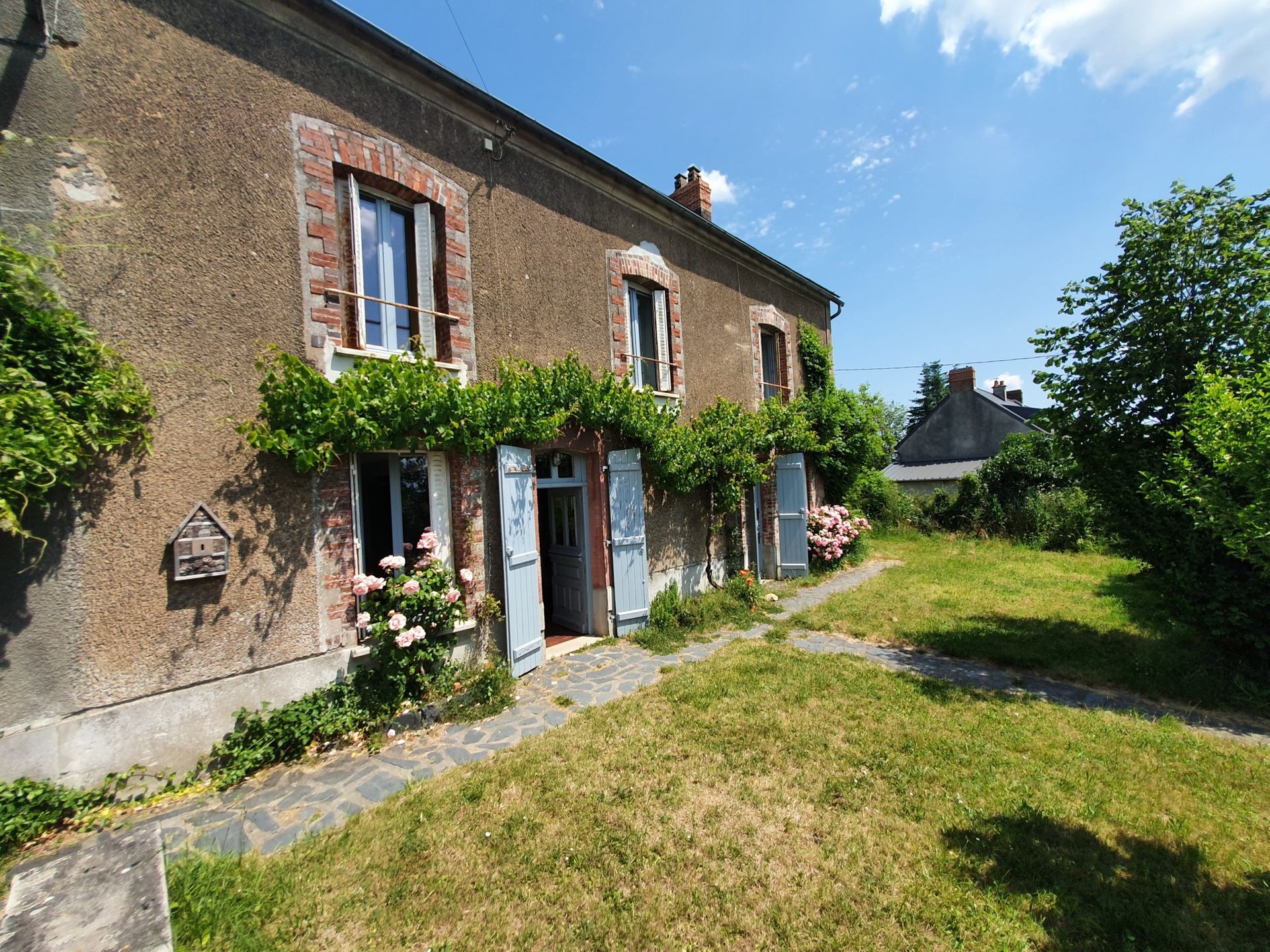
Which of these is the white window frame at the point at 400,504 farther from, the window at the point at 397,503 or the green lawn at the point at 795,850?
the green lawn at the point at 795,850

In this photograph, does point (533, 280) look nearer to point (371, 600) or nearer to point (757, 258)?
point (371, 600)

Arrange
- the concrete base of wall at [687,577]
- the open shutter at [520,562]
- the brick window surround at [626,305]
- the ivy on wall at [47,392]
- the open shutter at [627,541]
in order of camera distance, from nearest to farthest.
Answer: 1. the ivy on wall at [47,392]
2. the open shutter at [520,562]
3. the open shutter at [627,541]
4. the brick window surround at [626,305]
5. the concrete base of wall at [687,577]

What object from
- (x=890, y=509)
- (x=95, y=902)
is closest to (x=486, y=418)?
(x=95, y=902)

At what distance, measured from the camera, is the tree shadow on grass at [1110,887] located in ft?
7.91

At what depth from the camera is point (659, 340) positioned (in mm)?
8234

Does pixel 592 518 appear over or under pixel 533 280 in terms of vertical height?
under

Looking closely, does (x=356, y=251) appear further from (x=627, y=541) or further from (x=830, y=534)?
(x=830, y=534)

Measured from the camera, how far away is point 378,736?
4.39m

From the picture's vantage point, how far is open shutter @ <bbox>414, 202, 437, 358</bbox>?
211 inches

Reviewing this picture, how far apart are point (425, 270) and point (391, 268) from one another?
316 millimetres

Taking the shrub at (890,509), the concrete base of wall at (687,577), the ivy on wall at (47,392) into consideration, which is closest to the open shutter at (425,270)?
the ivy on wall at (47,392)

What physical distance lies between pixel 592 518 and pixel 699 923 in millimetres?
4888

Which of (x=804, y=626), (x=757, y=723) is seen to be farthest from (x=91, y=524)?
(x=804, y=626)

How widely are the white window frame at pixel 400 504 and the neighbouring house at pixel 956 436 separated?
62.4 feet
